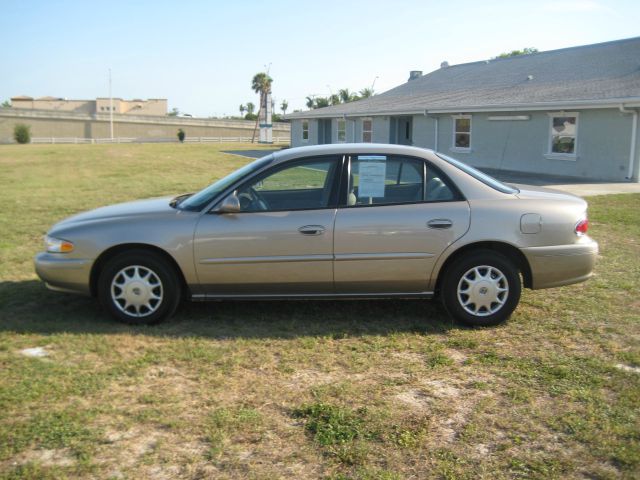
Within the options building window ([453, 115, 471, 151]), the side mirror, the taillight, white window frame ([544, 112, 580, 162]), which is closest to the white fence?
building window ([453, 115, 471, 151])

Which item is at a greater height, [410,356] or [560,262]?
[560,262]

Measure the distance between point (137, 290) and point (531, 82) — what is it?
2329 centimetres

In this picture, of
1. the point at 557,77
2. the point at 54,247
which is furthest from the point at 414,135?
the point at 54,247

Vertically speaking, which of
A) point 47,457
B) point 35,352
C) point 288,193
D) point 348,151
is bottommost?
point 47,457

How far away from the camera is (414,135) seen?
29.2m

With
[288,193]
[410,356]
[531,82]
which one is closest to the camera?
[410,356]

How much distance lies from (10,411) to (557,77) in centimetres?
2461

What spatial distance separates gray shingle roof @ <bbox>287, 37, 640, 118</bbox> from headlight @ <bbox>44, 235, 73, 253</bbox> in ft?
56.2

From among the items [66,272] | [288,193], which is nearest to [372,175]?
[288,193]

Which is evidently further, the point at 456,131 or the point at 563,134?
the point at 456,131

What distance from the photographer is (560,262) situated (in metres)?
5.23

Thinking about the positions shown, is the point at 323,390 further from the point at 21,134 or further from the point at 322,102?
the point at 322,102

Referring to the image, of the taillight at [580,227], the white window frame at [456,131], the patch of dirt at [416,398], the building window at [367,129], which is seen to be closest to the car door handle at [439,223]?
the taillight at [580,227]

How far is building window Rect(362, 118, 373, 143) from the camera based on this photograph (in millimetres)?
33562
